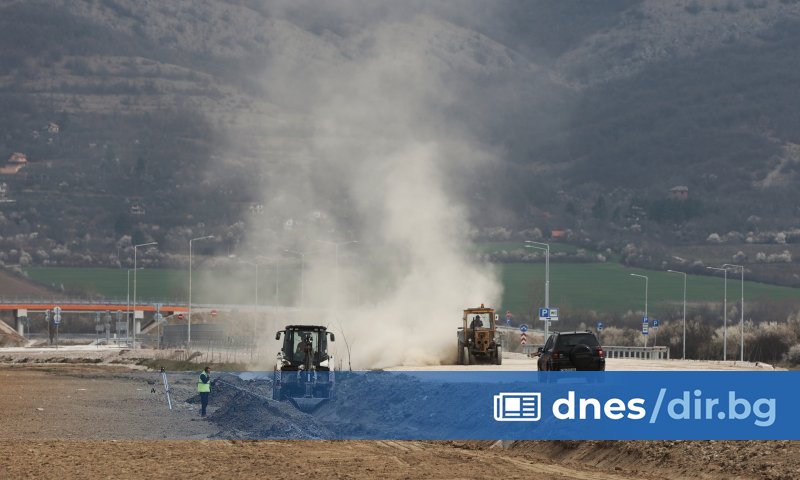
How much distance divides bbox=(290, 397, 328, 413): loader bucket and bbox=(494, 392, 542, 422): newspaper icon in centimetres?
1176

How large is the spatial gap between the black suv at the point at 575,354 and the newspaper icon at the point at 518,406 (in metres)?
9.38

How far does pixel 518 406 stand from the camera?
129 ft

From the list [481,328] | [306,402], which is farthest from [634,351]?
[306,402]

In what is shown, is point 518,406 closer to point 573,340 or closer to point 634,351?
point 573,340

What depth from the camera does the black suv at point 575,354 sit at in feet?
168

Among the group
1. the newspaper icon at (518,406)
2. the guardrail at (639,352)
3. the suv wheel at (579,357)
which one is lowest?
the guardrail at (639,352)

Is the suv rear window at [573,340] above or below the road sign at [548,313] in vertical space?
above

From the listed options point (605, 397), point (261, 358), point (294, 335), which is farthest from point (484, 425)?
point (261, 358)

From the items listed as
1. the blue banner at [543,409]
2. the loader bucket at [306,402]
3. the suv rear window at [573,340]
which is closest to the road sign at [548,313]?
the blue banner at [543,409]

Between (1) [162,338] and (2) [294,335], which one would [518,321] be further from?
A: (2) [294,335]

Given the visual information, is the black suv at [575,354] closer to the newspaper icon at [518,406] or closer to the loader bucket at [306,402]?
the loader bucket at [306,402]

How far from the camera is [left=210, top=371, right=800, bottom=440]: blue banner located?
33438mm

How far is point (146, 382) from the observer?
3169 inches

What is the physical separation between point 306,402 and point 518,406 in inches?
596
